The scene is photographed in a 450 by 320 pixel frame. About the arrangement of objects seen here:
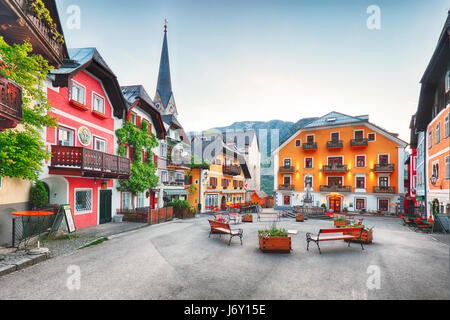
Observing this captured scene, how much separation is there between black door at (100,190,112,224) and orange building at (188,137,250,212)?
534 inches

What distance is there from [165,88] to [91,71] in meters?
30.8

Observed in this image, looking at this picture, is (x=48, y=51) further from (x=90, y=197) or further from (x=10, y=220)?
(x=90, y=197)

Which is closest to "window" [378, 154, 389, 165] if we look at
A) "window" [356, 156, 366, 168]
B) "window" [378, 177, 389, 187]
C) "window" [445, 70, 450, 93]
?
"window" [356, 156, 366, 168]

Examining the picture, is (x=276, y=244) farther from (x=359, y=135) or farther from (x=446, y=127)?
(x=359, y=135)

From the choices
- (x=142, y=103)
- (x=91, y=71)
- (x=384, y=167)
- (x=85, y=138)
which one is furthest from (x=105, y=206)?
(x=384, y=167)

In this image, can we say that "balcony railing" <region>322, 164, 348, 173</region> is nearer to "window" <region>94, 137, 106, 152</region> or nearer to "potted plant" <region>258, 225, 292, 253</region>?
"potted plant" <region>258, 225, 292, 253</region>

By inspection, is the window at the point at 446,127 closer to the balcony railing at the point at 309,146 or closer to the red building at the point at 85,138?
the balcony railing at the point at 309,146

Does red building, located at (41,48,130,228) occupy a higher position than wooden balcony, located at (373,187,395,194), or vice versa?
red building, located at (41,48,130,228)

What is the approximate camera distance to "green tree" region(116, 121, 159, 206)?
18.6 m

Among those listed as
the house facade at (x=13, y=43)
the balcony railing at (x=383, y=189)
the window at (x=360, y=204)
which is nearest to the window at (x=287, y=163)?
the window at (x=360, y=204)

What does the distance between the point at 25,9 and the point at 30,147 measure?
4688mm

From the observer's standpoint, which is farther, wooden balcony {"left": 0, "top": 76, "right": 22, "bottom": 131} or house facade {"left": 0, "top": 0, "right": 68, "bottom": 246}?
house facade {"left": 0, "top": 0, "right": 68, "bottom": 246}

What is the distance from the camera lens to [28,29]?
27.3 ft
